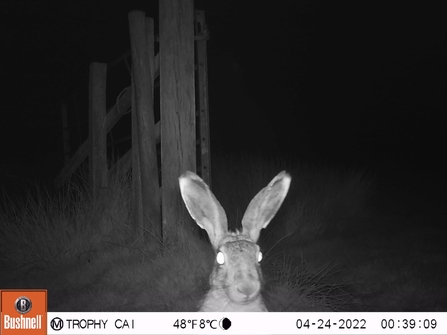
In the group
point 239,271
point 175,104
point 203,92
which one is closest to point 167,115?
point 175,104

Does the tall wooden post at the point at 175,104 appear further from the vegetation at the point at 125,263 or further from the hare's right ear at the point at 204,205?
the hare's right ear at the point at 204,205

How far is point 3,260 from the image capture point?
268 centimetres

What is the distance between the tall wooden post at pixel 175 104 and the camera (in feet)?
8.80

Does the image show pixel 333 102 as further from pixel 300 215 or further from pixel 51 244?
pixel 51 244

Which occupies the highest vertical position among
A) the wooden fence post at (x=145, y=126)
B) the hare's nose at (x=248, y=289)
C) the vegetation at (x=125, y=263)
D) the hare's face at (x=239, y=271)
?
the wooden fence post at (x=145, y=126)

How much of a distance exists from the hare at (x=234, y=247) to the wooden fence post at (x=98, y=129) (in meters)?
1.85

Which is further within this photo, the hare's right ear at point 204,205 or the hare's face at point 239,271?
the hare's right ear at point 204,205

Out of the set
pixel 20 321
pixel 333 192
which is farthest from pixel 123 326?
pixel 333 192

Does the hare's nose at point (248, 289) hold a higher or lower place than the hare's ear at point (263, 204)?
lower

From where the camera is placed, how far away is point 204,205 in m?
1.87

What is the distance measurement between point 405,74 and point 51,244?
7.26 meters

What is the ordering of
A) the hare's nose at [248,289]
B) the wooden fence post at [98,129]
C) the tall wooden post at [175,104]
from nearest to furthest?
the hare's nose at [248,289]
the tall wooden post at [175,104]
the wooden fence post at [98,129]

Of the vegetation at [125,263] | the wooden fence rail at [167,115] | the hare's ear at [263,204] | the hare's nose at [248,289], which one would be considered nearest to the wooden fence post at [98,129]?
the vegetation at [125,263]

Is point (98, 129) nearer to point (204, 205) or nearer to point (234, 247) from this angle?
point (204, 205)
